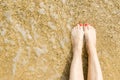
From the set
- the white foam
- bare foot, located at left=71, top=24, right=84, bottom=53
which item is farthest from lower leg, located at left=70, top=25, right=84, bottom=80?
the white foam

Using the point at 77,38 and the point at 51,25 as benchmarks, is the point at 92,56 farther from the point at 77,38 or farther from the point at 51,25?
the point at 51,25

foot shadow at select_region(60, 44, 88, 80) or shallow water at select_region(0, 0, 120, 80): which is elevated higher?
shallow water at select_region(0, 0, 120, 80)

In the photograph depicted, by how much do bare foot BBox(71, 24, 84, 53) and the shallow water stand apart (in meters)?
0.04

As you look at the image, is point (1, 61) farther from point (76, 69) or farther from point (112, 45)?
point (112, 45)

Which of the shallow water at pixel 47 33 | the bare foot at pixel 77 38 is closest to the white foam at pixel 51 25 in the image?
the shallow water at pixel 47 33

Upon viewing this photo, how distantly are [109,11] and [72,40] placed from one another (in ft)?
1.26

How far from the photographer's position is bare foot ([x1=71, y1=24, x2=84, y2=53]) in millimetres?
2291

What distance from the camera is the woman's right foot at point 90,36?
229 cm

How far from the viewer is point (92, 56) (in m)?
2.28

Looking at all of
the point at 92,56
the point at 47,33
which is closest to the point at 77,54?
the point at 92,56

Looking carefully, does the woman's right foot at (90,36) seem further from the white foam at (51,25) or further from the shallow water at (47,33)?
the white foam at (51,25)

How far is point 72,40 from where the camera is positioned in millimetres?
2332

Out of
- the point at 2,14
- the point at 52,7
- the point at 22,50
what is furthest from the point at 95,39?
the point at 2,14

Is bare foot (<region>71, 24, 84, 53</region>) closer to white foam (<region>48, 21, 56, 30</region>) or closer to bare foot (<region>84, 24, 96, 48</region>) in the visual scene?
bare foot (<region>84, 24, 96, 48</region>)
